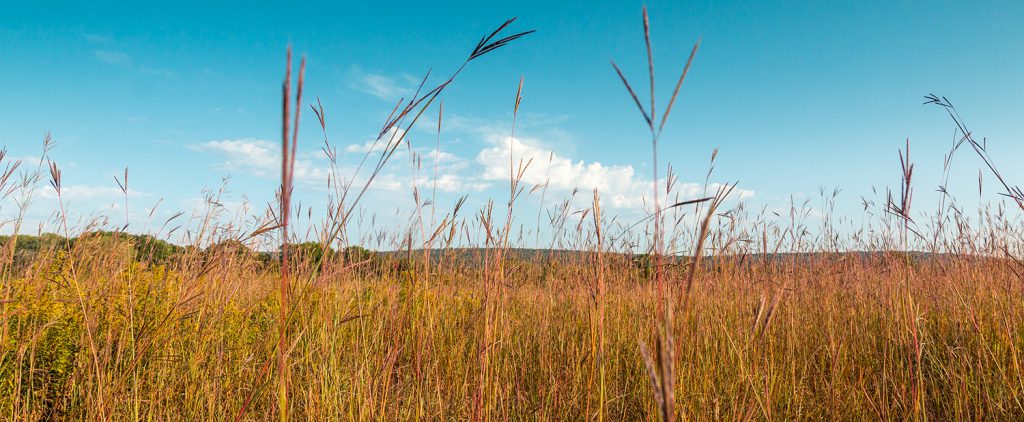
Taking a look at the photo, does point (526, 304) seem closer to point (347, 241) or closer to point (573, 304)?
point (573, 304)

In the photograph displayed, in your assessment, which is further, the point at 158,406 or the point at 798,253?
the point at 798,253

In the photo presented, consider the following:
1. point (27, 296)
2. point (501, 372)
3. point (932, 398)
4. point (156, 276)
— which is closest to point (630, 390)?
point (501, 372)

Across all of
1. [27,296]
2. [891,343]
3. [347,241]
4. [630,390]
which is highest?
[347,241]

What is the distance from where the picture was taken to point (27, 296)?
7.68 ft

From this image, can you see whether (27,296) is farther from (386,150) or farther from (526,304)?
(526,304)

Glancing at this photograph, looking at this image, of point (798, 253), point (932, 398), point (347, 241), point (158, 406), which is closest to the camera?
point (158, 406)

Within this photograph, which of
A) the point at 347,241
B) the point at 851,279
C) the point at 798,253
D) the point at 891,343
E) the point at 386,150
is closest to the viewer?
the point at 386,150

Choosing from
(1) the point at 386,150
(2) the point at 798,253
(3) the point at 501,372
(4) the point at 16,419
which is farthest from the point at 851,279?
(4) the point at 16,419

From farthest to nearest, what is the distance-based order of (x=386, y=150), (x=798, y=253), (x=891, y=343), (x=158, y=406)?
(x=798, y=253) → (x=891, y=343) → (x=158, y=406) → (x=386, y=150)

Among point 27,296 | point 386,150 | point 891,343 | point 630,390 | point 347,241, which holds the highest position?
point 386,150

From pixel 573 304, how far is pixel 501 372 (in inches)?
40.0

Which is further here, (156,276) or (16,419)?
(156,276)

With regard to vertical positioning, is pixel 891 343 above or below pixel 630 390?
above

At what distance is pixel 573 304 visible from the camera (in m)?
3.62
